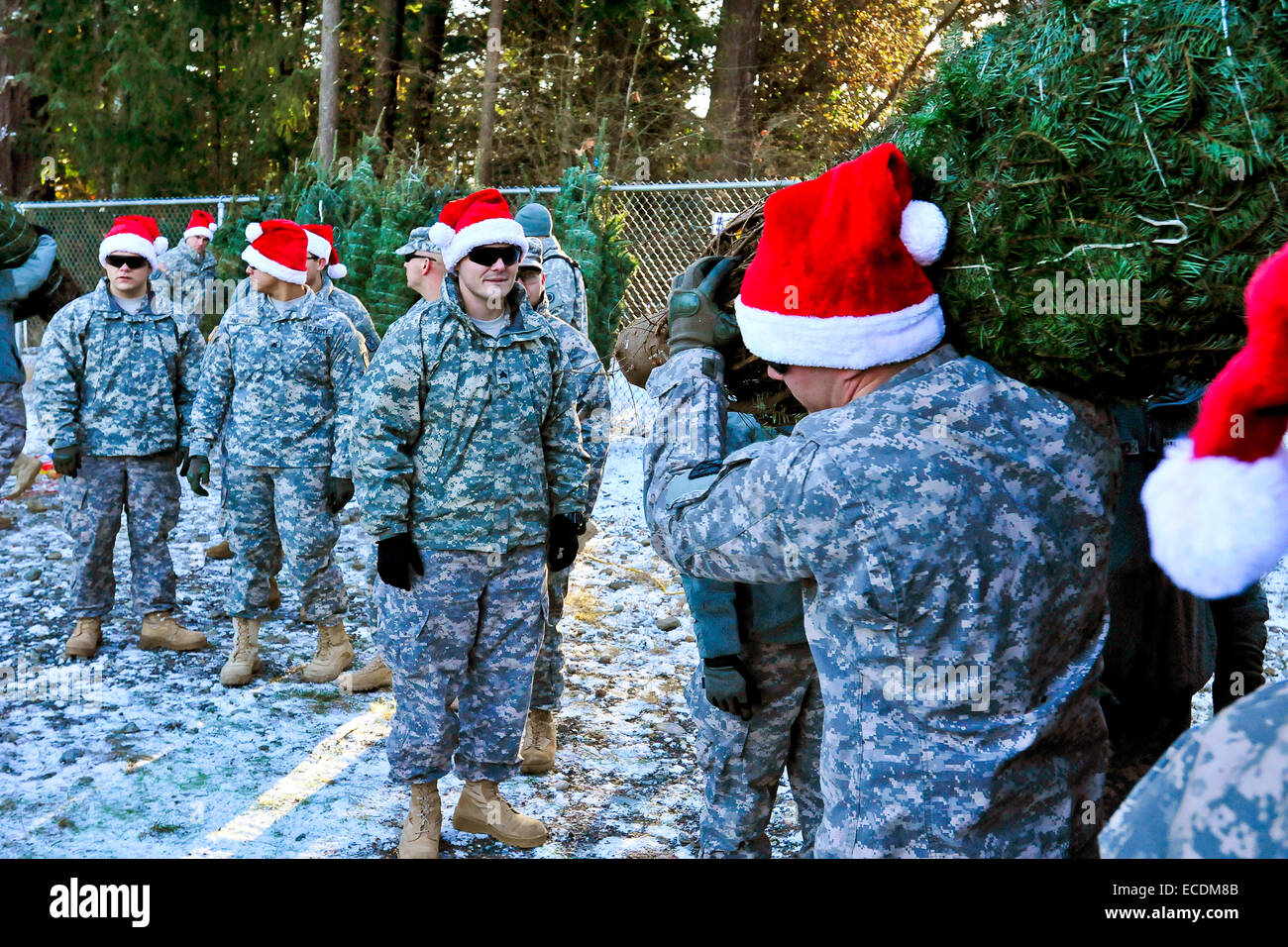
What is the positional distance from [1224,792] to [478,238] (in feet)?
11.1

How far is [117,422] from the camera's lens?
5.84 meters

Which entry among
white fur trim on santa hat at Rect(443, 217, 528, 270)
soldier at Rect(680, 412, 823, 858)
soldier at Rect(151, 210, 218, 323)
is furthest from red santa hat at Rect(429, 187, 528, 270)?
soldier at Rect(151, 210, 218, 323)

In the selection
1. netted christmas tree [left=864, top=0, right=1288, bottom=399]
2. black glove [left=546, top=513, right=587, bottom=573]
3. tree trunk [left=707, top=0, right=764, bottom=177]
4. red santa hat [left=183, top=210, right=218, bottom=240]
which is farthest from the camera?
tree trunk [left=707, top=0, right=764, bottom=177]

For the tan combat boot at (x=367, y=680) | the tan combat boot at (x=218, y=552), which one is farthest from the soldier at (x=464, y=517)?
the tan combat boot at (x=218, y=552)

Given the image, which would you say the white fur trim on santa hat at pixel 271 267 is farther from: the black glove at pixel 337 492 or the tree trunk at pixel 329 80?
the tree trunk at pixel 329 80

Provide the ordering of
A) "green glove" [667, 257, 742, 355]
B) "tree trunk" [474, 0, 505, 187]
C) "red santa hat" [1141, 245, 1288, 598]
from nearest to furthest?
"red santa hat" [1141, 245, 1288, 598]
"green glove" [667, 257, 742, 355]
"tree trunk" [474, 0, 505, 187]

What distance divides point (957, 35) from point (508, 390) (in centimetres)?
220

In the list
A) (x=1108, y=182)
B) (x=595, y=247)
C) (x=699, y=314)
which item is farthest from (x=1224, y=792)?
(x=595, y=247)

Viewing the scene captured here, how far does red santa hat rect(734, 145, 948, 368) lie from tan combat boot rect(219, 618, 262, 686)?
4.42 meters

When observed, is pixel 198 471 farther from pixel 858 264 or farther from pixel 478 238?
pixel 858 264

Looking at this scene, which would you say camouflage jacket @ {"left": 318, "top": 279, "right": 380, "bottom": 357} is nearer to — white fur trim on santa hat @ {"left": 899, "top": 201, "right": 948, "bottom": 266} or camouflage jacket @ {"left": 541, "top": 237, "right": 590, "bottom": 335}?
camouflage jacket @ {"left": 541, "top": 237, "right": 590, "bottom": 335}

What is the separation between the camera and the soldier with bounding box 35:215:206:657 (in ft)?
19.1

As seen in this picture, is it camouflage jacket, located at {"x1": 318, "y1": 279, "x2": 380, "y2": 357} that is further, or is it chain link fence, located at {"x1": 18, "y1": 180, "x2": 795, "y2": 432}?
chain link fence, located at {"x1": 18, "y1": 180, "x2": 795, "y2": 432}

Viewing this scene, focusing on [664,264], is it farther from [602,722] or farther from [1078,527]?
[1078,527]
